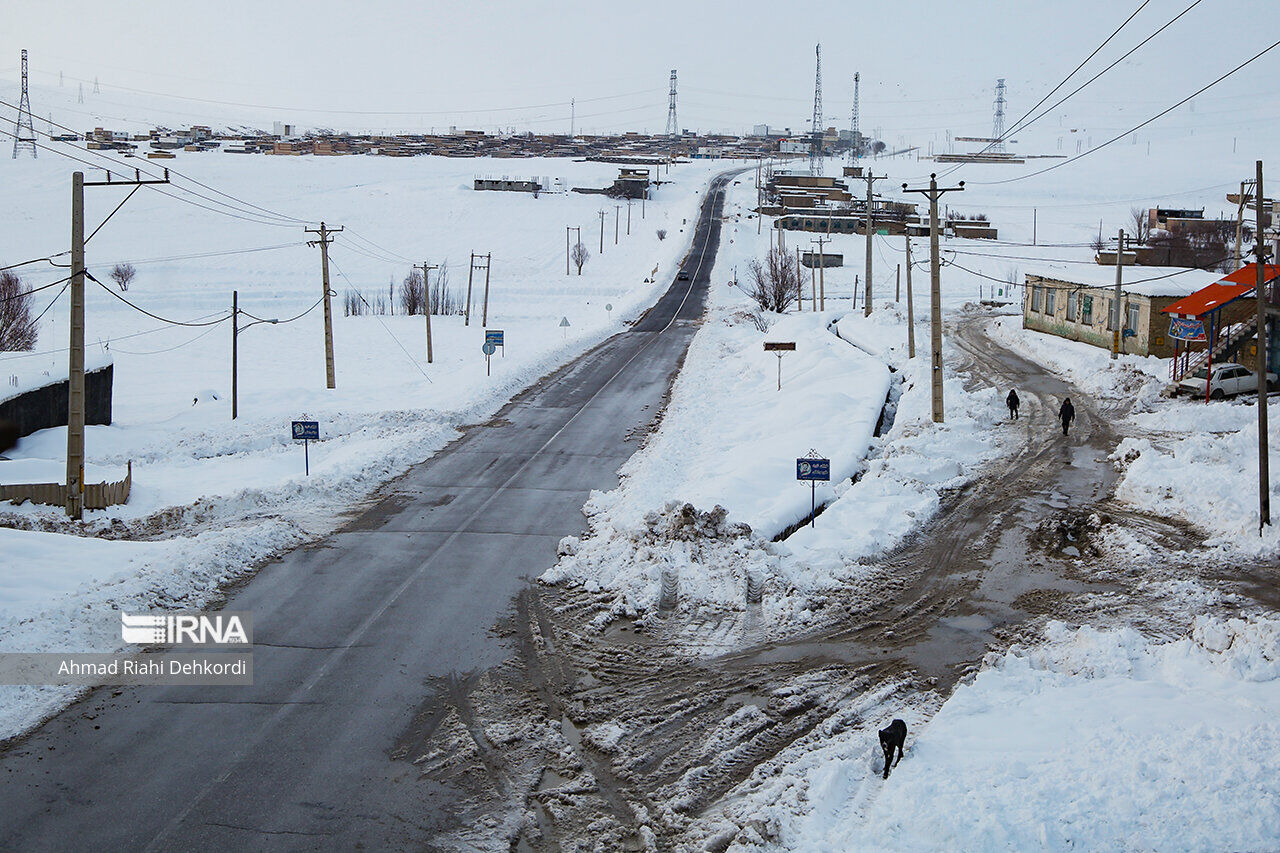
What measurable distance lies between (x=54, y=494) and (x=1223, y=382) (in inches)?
1326

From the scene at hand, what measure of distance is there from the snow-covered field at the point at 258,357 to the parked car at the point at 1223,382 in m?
24.0

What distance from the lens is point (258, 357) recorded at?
186 feet

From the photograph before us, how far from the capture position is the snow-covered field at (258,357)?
16.6 m

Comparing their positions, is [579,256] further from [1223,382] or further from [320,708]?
[320,708]

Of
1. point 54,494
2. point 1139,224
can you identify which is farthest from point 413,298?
point 1139,224

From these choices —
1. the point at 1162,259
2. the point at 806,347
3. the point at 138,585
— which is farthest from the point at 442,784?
the point at 1162,259

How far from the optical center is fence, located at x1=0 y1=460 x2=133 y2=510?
870 inches

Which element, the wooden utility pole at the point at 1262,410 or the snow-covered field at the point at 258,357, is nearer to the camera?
the snow-covered field at the point at 258,357

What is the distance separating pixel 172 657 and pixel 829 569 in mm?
10449

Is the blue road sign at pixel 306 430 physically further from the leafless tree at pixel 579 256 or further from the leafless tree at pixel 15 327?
the leafless tree at pixel 579 256

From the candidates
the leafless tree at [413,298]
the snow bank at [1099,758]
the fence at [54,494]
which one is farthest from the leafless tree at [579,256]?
the snow bank at [1099,758]

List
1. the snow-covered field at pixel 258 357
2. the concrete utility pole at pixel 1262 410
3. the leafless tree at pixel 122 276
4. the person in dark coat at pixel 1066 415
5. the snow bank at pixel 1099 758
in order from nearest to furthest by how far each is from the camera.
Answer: the snow bank at pixel 1099 758 → the snow-covered field at pixel 258 357 → the concrete utility pole at pixel 1262 410 → the person in dark coat at pixel 1066 415 → the leafless tree at pixel 122 276

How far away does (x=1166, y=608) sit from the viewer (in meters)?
15.9

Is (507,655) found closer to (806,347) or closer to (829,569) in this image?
(829,569)
